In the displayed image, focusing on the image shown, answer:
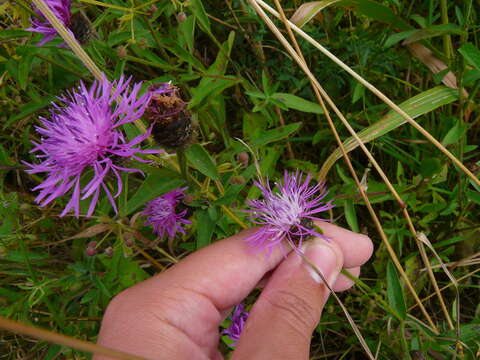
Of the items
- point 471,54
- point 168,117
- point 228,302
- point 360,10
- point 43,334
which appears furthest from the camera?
point 360,10

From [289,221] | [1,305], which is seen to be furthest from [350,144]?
[1,305]

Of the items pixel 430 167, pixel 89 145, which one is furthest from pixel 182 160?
pixel 430 167

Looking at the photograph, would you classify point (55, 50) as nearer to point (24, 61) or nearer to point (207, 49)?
point (24, 61)

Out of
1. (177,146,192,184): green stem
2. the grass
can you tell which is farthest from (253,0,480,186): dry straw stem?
(177,146,192,184): green stem

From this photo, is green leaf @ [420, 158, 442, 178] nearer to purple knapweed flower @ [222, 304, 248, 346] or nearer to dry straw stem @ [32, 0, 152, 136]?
purple knapweed flower @ [222, 304, 248, 346]

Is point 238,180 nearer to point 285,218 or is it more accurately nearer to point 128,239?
point 285,218

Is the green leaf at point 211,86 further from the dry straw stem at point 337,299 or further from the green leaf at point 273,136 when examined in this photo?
the dry straw stem at point 337,299
